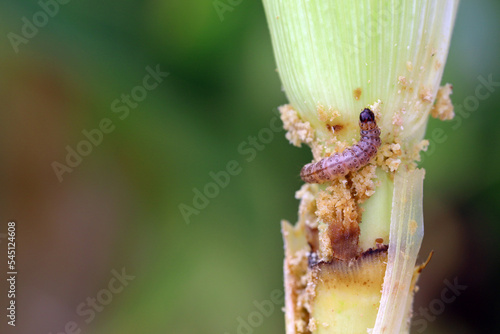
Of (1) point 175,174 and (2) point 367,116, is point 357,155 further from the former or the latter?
(1) point 175,174

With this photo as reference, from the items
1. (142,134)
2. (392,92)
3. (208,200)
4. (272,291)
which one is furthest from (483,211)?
(142,134)

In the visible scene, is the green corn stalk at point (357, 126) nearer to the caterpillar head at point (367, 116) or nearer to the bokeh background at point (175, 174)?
the caterpillar head at point (367, 116)

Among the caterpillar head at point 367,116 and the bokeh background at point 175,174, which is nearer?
the caterpillar head at point 367,116

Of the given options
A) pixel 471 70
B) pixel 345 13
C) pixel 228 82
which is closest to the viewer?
pixel 345 13

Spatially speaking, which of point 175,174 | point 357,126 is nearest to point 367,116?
point 357,126

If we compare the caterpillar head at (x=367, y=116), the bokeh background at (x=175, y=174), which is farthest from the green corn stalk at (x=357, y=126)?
the bokeh background at (x=175, y=174)

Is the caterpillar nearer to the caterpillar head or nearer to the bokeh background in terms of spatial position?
the caterpillar head

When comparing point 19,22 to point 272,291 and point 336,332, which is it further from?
point 336,332
